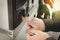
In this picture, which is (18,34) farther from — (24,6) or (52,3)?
(52,3)

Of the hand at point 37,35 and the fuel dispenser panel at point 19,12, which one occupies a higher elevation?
the fuel dispenser panel at point 19,12

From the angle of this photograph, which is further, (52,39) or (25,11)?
(25,11)

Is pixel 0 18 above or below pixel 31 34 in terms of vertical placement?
above

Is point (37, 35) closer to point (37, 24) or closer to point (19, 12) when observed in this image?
point (37, 24)

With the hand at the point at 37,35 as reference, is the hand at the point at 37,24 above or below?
above

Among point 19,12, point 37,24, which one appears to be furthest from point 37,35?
point 19,12

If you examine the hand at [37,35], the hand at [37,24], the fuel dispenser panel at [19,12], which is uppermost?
the fuel dispenser panel at [19,12]

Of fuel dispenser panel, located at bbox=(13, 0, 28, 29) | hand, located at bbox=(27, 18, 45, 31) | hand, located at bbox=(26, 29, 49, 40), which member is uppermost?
fuel dispenser panel, located at bbox=(13, 0, 28, 29)

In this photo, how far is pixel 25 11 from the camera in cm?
96

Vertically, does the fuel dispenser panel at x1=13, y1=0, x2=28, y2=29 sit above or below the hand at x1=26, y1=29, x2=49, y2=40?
above

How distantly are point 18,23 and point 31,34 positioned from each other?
14cm

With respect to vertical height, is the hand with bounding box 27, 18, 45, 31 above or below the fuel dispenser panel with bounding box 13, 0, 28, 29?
below

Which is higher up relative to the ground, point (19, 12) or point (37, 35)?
point (19, 12)

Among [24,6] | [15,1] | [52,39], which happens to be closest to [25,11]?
[24,6]
